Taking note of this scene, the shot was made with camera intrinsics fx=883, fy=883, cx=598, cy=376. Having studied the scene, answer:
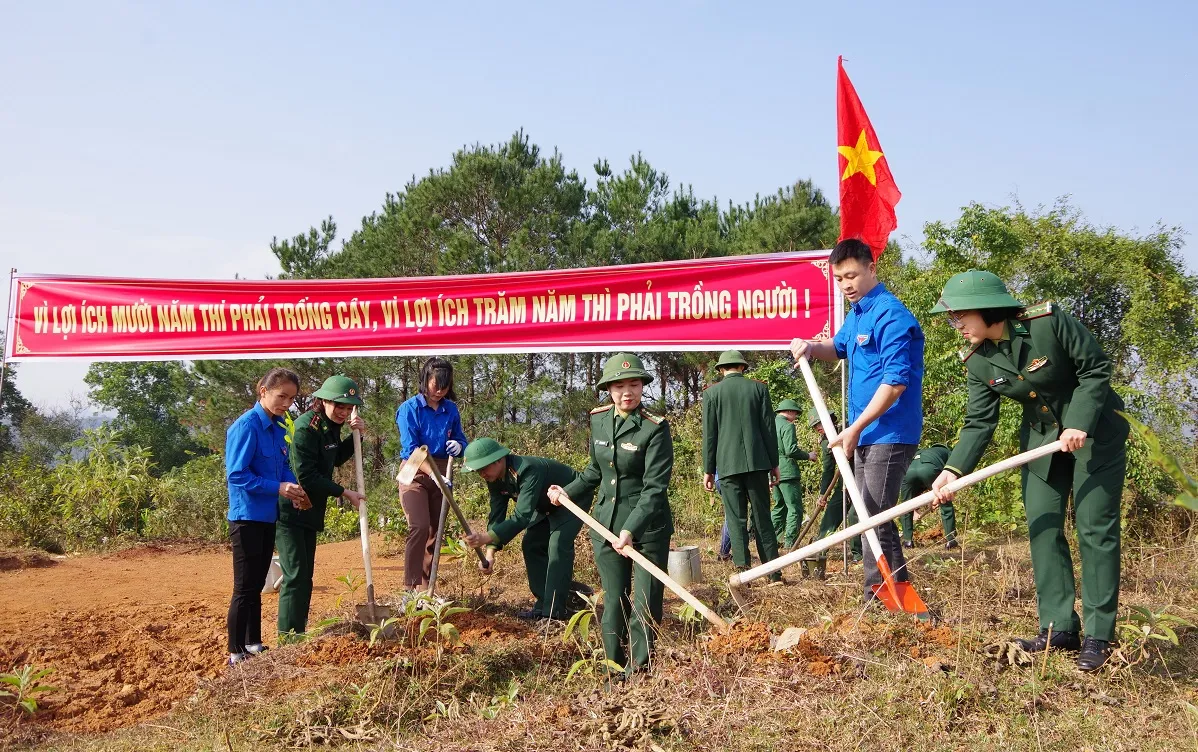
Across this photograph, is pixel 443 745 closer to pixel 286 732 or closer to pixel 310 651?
pixel 286 732

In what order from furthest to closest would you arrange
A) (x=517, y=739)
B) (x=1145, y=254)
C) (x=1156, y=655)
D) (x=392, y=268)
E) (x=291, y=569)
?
(x=392, y=268), (x=1145, y=254), (x=291, y=569), (x=1156, y=655), (x=517, y=739)

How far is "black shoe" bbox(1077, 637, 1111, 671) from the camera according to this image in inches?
149

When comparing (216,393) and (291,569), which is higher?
(216,393)

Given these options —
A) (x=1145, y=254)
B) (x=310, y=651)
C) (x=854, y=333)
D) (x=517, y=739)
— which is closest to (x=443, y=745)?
(x=517, y=739)

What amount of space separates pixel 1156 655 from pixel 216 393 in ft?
64.2

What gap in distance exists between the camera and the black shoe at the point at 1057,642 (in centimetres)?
400

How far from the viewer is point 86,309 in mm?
8375

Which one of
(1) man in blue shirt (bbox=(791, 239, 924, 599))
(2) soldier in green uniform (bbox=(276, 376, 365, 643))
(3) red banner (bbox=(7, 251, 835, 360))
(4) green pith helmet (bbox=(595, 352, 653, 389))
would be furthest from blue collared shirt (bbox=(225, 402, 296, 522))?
(1) man in blue shirt (bbox=(791, 239, 924, 599))

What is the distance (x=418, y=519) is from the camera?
6230 mm

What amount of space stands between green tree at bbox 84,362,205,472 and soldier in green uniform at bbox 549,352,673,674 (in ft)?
130

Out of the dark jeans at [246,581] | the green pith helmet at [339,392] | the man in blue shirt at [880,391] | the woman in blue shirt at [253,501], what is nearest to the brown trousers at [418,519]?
the green pith helmet at [339,392]

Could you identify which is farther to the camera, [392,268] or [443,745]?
[392,268]

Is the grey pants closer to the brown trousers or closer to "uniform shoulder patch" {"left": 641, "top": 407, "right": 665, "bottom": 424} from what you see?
"uniform shoulder patch" {"left": 641, "top": 407, "right": 665, "bottom": 424}

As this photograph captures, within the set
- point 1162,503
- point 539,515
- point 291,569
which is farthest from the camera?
point 1162,503
